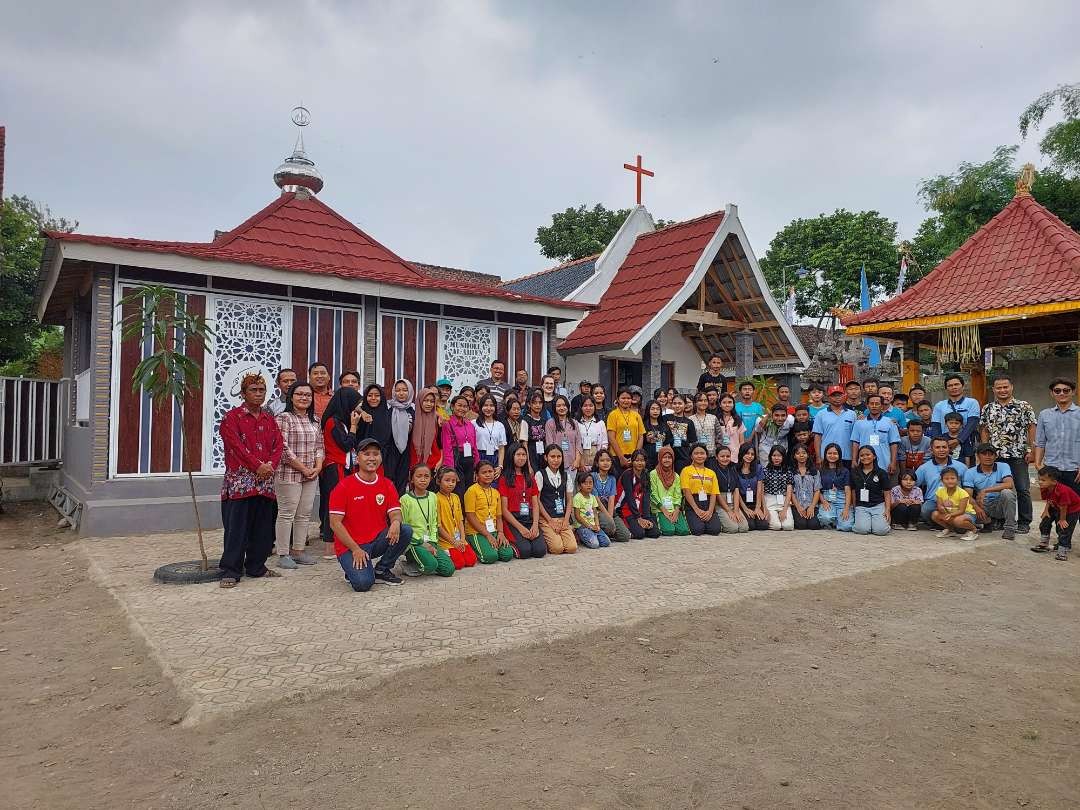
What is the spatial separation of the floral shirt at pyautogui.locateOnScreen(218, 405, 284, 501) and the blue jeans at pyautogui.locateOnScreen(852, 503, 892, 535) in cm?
658

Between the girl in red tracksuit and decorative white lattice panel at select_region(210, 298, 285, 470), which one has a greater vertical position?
decorative white lattice panel at select_region(210, 298, 285, 470)

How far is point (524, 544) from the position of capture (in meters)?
7.08

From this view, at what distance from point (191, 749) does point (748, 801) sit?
2.32 m

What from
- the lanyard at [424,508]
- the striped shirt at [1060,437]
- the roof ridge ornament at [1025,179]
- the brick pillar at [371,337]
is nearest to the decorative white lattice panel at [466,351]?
the brick pillar at [371,337]

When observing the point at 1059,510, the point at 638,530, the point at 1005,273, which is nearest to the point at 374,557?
the point at 638,530

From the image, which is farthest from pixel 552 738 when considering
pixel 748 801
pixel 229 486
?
pixel 229 486

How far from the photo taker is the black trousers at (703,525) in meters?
8.42

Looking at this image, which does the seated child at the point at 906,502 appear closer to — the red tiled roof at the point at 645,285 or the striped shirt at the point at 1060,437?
the striped shirt at the point at 1060,437

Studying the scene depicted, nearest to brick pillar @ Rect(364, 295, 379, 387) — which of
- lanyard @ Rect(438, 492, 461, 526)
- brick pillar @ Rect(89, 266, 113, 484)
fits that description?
brick pillar @ Rect(89, 266, 113, 484)

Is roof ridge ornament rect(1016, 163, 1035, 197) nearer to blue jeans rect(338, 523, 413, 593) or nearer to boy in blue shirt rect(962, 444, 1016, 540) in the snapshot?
boy in blue shirt rect(962, 444, 1016, 540)

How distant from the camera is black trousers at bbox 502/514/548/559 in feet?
23.1

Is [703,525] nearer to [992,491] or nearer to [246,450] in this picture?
[992,491]

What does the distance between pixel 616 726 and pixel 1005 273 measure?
11.3 m

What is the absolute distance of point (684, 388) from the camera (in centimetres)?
1529
